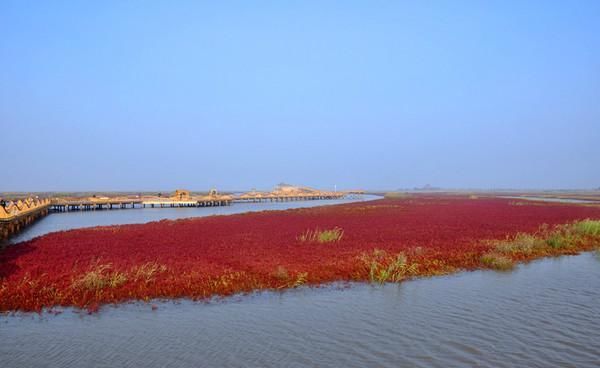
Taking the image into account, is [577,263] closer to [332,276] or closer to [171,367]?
[332,276]

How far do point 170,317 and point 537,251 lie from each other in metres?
17.8

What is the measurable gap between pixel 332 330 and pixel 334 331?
0.08 meters

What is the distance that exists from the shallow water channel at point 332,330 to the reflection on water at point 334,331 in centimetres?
2

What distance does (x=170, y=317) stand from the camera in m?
11.6

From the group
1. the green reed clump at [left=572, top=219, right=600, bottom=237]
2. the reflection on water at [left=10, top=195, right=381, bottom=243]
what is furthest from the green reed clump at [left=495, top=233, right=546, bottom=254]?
the reflection on water at [left=10, top=195, right=381, bottom=243]

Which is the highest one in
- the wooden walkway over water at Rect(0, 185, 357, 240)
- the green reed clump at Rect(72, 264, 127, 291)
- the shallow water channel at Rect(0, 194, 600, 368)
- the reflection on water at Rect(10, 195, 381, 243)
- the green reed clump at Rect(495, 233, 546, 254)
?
the wooden walkway over water at Rect(0, 185, 357, 240)

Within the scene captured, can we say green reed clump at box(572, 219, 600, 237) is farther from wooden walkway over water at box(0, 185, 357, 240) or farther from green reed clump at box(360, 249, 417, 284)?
wooden walkway over water at box(0, 185, 357, 240)

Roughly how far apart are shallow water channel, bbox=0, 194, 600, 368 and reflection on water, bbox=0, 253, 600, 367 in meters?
0.02

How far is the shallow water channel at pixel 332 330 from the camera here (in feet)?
28.7

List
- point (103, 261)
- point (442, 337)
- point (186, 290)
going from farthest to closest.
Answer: point (103, 261) < point (186, 290) < point (442, 337)

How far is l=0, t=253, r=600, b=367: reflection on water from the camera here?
8.74 m

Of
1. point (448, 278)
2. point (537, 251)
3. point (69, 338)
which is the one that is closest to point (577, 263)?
point (537, 251)

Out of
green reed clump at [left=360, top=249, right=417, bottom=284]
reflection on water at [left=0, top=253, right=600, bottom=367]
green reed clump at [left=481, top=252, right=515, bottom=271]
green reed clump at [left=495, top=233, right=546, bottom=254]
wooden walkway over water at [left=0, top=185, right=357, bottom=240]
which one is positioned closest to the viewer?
reflection on water at [left=0, top=253, right=600, bottom=367]

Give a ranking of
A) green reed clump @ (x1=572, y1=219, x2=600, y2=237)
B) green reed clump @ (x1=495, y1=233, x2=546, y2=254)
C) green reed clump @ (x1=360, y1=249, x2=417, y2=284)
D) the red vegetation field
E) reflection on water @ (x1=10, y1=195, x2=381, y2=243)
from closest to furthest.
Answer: the red vegetation field → green reed clump @ (x1=360, y1=249, x2=417, y2=284) → green reed clump @ (x1=495, y1=233, x2=546, y2=254) → green reed clump @ (x1=572, y1=219, x2=600, y2=237) → reflection on water @ (x1=10, y1=195, x2=381, y2=243)
